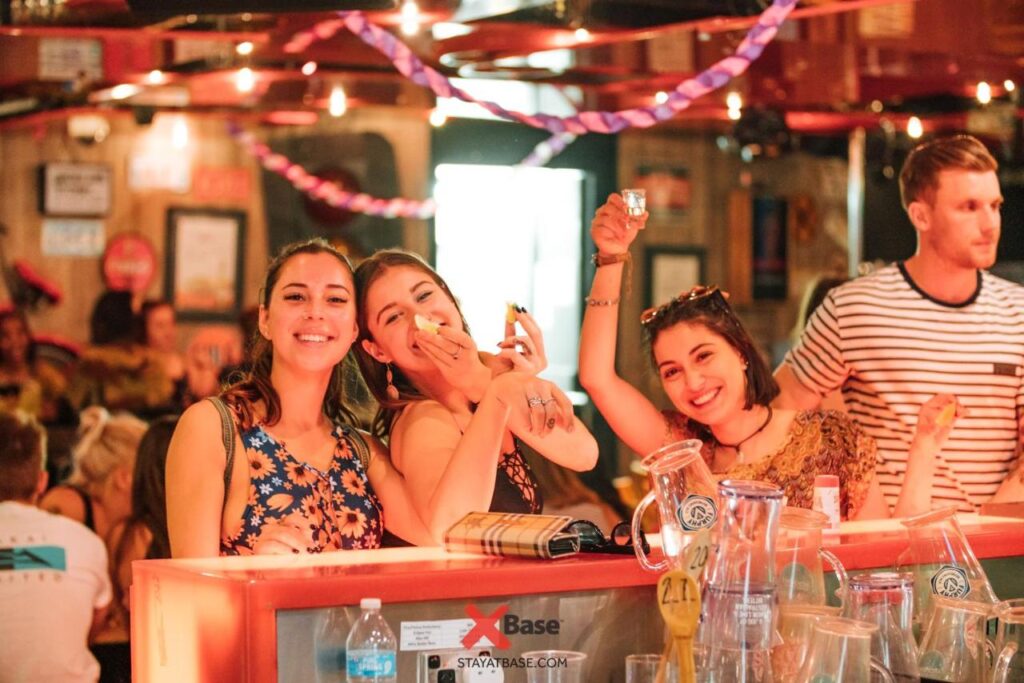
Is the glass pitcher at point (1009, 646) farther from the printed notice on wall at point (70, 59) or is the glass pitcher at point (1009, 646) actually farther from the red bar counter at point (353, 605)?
the printed notice on wall at point (70, 59)

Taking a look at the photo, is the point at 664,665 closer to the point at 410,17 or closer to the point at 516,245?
the point at 410,17

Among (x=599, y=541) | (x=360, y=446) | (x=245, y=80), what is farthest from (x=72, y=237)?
(x=599, y=541)

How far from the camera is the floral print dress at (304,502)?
3.06m

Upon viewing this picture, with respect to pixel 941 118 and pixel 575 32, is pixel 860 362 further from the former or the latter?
Answer: pixel 941 118

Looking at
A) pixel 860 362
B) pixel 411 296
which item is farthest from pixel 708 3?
pixel 411 296

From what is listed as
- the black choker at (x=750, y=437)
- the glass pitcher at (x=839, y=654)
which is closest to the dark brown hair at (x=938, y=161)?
the black choker at (x=750, y=437)

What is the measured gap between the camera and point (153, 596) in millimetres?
2635

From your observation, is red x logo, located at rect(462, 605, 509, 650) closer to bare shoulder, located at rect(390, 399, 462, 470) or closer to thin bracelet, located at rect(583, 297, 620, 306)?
bare shoulder, located at rect(390, 399, 462, 470)

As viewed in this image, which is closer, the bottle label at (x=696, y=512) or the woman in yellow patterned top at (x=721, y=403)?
the bottle label at (x=696, y=512)

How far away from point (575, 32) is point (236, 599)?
368 centimetres

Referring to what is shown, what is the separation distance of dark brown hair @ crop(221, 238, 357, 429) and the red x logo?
88 centimetres

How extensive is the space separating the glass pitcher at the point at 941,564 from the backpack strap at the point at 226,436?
1.39 metres

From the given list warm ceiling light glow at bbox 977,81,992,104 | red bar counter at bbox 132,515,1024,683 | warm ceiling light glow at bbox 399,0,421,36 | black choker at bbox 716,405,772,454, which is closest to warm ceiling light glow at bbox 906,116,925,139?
warm ceiling light glow at bbox 977,81,992,104

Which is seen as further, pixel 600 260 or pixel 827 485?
pixel 600 260
